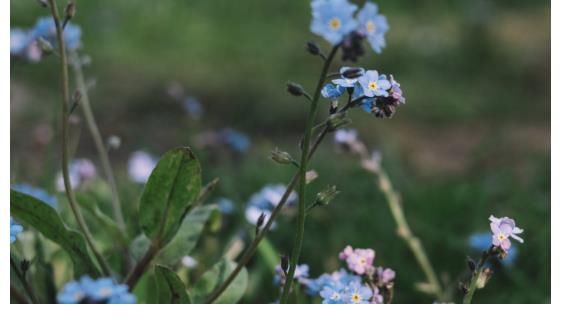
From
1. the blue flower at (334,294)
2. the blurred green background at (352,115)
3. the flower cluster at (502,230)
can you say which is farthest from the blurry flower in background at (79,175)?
the flower cluster at (502,230)

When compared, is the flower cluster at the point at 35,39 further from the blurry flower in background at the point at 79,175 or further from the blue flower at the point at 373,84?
the blue flower at the point at 373,84

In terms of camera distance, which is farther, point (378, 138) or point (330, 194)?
point (378, 138)

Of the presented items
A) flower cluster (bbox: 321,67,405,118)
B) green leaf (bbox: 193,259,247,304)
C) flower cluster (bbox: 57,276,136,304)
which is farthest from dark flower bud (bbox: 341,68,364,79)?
green leaf (bbox: 193,259,247,304)

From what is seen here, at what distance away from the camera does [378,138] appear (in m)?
4.67

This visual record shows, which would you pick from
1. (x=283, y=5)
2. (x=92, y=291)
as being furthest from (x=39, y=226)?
(x=283, y=5)

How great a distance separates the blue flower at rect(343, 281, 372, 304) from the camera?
1409 millimetres

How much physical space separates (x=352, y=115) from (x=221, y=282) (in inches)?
125

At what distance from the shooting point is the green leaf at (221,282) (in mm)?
1787

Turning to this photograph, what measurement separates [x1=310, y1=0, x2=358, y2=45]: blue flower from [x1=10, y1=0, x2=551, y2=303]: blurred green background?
1.45 m

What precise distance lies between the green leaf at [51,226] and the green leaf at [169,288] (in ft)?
0.66

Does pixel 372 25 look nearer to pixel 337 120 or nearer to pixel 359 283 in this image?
pixel 337 120

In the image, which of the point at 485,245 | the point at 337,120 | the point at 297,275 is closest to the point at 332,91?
the point at 337,120
